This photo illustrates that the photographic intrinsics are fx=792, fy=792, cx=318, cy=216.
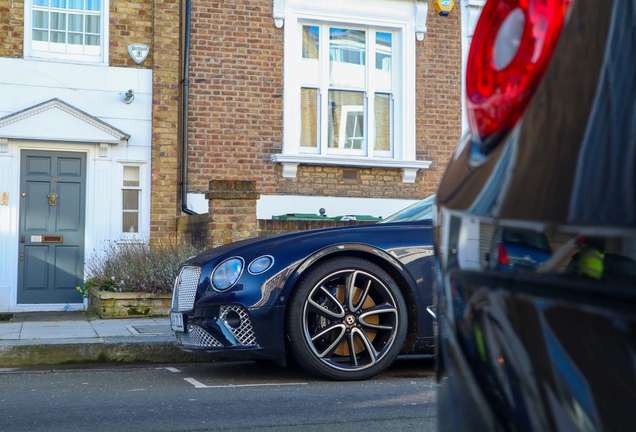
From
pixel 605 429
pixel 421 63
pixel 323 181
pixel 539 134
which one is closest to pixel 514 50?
pixel 539 134

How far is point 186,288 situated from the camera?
214 inches

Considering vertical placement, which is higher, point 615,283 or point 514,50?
point 514,50

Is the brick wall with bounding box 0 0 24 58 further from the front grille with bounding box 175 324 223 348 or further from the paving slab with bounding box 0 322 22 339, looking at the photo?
the front grille with bounding box 175 324 223 348

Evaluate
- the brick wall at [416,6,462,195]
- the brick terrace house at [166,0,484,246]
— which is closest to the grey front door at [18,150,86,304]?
the brick terrace house at [166,0,484,246]

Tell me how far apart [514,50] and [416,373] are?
4.80 metres

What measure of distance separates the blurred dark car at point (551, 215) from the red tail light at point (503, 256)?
21mm

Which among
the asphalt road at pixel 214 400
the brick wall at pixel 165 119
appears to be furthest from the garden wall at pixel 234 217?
the asphalt road at pixel 214 400

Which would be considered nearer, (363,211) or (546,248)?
(546,248)

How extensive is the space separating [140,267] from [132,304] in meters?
0.61

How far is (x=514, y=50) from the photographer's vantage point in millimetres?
1169

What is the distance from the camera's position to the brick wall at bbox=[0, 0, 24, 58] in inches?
448

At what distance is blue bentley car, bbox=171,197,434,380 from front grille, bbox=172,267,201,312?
2cm

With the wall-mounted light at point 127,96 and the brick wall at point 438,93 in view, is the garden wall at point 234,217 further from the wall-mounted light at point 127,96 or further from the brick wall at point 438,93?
the brick wall at point 438,93

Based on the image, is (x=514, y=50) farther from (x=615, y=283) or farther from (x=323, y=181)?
(x=323, y=181)
